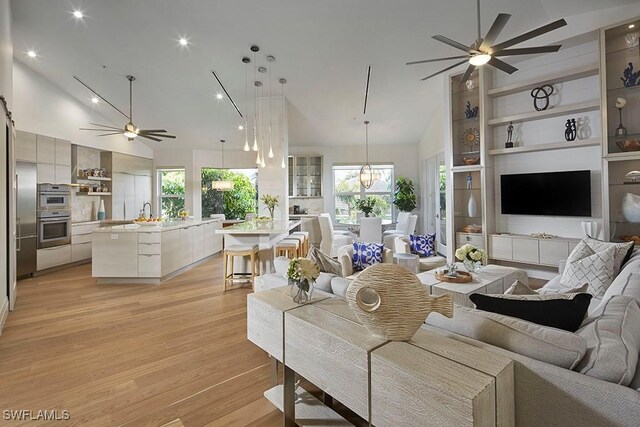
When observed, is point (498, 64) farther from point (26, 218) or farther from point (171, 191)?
point (171, 191)

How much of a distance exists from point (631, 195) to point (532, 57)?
2.38 m

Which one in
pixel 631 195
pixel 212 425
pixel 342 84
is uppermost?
pixel 342 84

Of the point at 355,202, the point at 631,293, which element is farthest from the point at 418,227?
the point at 631,293

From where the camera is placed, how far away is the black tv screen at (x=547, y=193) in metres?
4.23

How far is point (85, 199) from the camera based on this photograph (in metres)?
6.73

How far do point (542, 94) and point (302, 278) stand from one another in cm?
495

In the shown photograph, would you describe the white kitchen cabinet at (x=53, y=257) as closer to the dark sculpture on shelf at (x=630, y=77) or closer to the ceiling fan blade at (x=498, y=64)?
the ceiling fan blade at (x=498, y=64)

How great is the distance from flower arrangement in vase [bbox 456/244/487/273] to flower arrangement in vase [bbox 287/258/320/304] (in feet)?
6.37

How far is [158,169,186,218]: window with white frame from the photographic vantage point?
8.59 m

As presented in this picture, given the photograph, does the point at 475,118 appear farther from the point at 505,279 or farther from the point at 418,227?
the point at 418,227

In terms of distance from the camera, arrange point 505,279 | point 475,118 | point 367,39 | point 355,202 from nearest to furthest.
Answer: point 505,279, point 367,39, point 475,118, point 355,202

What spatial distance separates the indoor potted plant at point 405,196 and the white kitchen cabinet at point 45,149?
24.3 feet

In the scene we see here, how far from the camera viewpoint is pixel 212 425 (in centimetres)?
170

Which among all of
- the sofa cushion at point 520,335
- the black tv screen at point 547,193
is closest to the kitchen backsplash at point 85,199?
the sofa cushion at point 520,335
